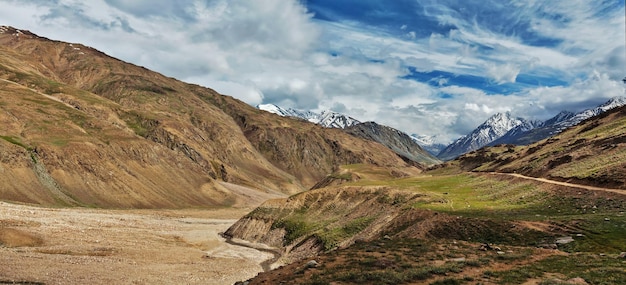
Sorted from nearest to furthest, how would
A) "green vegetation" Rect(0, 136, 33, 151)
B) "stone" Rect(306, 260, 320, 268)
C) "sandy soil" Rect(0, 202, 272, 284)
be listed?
"stone" Rect(306, 260, 320, 268)
"sandy soil" Rect(0, 202, 272, 284)
"green vegetation" Rect(0, 136, 33, 151)

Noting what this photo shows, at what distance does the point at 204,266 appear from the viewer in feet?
179

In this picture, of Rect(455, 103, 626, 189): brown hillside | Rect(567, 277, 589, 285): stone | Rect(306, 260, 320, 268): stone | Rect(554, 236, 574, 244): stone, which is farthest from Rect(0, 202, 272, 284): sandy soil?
Rect(455, 103, 626, 189): brown hillside

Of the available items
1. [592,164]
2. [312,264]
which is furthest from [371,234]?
[592,164]

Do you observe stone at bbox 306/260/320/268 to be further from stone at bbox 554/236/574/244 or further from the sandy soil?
stone at bbox 554/236/574/244

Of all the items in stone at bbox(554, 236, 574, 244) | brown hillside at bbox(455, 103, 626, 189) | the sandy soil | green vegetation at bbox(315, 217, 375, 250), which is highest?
brown hillside at bbox(455, 103, 626, 189)

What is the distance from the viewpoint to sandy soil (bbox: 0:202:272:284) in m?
43.4

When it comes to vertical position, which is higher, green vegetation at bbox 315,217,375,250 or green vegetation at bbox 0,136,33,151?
green vegetation at bbox 0,136,33,151

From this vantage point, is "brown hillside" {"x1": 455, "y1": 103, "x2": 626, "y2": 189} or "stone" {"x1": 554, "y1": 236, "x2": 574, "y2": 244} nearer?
"stone" {"x1": 554, "y1": 236, "x2": 574, "y2": 244}

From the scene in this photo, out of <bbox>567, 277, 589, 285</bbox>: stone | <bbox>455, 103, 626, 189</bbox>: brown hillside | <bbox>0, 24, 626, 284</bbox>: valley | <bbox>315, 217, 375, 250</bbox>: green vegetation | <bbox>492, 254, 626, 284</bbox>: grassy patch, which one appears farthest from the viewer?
<bbox>315, 217, 375, 250</bbox>: green vegetation

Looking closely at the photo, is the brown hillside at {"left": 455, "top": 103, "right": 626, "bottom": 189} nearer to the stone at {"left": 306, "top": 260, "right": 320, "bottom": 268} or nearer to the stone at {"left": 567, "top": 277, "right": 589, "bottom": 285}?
the stone at {"left": 567, "top": 277, "right": 589, "bottom": 285}

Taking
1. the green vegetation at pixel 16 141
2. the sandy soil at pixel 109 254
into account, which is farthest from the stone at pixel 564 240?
the green vegetation at pixel 16 141

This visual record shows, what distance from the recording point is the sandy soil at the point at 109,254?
43375 mm

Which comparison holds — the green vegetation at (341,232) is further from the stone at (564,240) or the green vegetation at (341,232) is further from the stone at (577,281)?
the stone at (577,281)

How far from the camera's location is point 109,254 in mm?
56719
